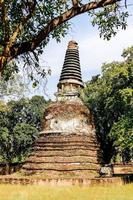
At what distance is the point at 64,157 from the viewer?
29141 millimetres

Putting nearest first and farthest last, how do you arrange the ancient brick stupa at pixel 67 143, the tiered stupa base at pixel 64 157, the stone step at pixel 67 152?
the tiered stupa base at pixel 64 157 → the ancient brick stupa at pixel 67 143 → the stone step at pixel 67 152

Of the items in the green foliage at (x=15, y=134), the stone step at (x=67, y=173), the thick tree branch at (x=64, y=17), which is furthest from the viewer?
the green foliage at (x=15, y=134)

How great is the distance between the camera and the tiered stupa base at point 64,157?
2828 centimetres

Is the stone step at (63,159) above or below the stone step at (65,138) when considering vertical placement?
below

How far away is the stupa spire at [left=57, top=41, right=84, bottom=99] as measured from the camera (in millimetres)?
34653

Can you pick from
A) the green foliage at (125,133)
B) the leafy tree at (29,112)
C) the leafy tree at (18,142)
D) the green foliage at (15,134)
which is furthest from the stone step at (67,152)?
the leafy tree at (29,112)

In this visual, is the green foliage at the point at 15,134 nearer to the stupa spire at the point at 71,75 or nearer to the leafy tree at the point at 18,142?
the leafy tree at the point at 18,142

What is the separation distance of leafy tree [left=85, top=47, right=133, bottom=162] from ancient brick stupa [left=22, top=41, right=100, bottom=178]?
6.49 feet

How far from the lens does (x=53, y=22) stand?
8438mm

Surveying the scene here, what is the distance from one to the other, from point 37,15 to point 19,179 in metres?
18.3

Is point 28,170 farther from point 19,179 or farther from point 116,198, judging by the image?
point 116,198

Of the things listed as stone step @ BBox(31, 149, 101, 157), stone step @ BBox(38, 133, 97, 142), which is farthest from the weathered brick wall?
stone step @ BBox(31, 149, 101, 157)

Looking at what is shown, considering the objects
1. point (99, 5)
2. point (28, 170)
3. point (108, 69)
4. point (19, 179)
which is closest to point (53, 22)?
point (99, 5)

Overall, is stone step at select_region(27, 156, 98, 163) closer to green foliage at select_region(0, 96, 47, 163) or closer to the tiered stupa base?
the tiered stupa base
